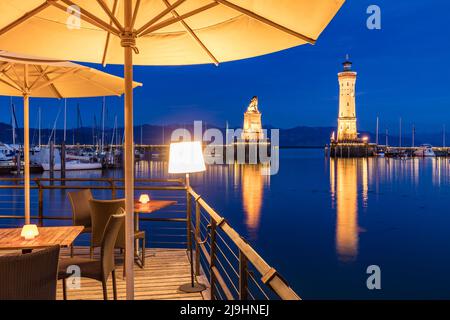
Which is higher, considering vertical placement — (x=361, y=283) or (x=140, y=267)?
(x=140, y=267)

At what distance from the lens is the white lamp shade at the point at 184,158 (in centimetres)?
405

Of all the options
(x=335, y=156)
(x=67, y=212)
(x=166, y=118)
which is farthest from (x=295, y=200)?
(x=166, y=118)

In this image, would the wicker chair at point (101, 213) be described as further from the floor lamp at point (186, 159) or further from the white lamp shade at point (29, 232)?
the white lamp shade at point (29, 232)

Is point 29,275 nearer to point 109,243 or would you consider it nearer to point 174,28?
point 109,243

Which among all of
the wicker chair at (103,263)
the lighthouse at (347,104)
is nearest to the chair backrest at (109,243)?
the wicker chair at (103,263)

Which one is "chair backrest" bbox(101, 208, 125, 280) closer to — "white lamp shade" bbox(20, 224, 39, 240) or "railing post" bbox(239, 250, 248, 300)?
"white lamp shade" bbox(20, 224, 39, 240)

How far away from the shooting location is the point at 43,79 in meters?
5.10

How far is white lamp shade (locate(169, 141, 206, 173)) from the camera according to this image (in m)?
4.05

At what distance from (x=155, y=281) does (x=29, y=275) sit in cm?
242

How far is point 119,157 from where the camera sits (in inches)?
2653

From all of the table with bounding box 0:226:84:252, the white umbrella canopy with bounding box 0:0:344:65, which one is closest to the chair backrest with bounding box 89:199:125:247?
the table with bounding box 0:226:84:252

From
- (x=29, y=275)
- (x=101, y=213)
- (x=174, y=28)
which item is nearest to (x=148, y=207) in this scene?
(x=101, y=213)

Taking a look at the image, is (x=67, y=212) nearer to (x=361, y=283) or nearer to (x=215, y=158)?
(x=361, y=283)
